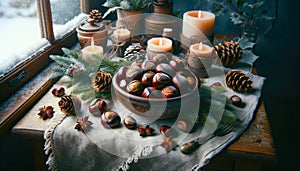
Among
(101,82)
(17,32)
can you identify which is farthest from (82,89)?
(17,32)

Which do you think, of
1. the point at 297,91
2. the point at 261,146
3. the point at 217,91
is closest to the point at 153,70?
the point at 217,91

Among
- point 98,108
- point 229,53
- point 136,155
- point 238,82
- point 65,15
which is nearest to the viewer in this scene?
point 136,155

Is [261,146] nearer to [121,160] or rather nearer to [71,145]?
[121,160]

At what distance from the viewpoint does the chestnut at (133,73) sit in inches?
33.9

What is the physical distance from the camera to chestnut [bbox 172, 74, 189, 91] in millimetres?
830

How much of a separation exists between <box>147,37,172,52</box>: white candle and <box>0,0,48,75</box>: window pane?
385 mm

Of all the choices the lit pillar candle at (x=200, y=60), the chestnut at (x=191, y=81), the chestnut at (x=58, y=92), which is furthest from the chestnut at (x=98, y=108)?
the lit pillar candle at (x=200, y=60)

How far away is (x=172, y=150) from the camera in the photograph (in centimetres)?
79

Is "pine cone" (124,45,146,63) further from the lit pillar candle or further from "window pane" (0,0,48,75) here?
"window pane" (0,0,48,75)

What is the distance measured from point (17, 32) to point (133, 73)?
1.36ft

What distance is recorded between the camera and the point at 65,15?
133cm

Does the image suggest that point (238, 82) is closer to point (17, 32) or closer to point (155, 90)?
point (155, 90)

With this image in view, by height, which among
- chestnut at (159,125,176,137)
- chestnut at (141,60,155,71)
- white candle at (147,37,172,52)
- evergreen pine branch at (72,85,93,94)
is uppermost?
chestnut at (141,60,155,71)

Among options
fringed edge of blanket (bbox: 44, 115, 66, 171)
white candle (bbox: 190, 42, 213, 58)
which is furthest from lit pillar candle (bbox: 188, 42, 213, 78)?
fringed edge of blanket (bbox: 44, 115, 66, 171)
